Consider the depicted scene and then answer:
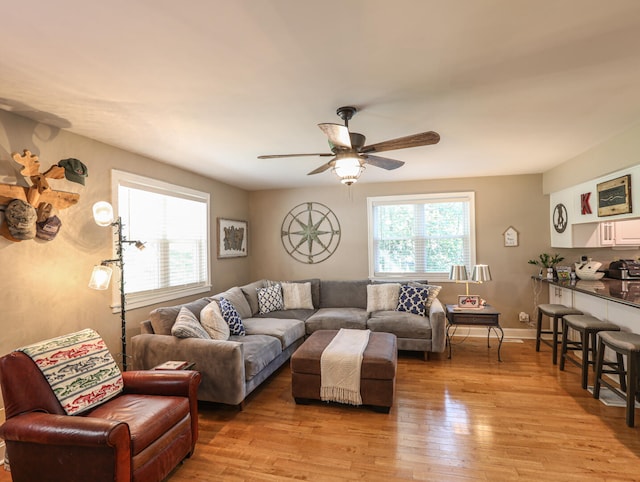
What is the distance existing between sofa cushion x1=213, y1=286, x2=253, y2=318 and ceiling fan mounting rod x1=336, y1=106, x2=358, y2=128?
273 cm

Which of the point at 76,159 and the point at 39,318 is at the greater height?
the point at 76,159

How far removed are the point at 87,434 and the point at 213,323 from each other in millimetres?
1625

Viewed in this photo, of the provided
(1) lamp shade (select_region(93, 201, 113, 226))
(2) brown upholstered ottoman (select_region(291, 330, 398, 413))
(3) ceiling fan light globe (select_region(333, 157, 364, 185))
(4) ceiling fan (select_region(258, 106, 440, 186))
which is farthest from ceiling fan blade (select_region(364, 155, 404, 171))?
(1) lamp shade (select_region(93, 201, 113, 226))

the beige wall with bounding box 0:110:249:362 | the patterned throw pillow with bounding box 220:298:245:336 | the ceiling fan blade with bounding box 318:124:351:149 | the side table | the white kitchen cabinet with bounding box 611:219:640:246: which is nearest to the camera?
the ceiling fan blade with bounding box 318:124:351:149

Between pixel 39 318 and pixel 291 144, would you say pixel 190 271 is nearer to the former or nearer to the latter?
pixel 39 318

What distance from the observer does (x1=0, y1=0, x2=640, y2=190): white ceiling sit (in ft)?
4.73

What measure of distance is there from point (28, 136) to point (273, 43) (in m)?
2.16

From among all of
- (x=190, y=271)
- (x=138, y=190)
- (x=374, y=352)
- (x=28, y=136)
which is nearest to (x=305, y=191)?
(x=190, y=271)

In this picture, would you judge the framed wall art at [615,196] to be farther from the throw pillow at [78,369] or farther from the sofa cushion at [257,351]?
the throw pillow at [78,369]

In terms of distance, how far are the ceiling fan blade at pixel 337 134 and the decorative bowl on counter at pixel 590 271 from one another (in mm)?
3833

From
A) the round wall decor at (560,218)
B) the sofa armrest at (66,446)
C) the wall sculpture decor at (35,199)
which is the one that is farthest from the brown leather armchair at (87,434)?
the round wall decor at (560,218)

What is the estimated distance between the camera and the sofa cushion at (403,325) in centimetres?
406

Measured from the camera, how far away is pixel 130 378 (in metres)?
2.35

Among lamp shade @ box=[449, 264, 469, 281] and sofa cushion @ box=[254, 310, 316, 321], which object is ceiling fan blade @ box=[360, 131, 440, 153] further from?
sofa cushion @ box=[254, 310, 316, 321]
